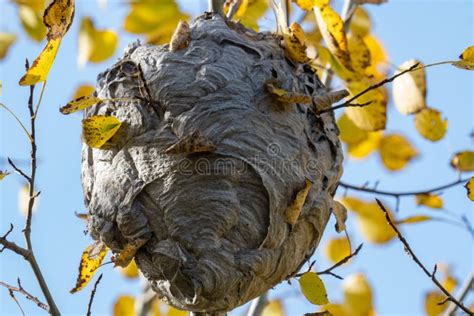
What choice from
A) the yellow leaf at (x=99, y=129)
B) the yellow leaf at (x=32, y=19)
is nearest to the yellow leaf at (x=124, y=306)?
the yellow leaf at (x=32, y=19)

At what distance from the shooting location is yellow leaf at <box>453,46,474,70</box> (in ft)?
9.34

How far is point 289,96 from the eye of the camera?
117 inches

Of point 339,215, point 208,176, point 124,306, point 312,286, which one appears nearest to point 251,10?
point 339,215

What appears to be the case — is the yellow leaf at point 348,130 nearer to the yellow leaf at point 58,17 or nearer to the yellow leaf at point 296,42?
the yellow leaf at point 296,42

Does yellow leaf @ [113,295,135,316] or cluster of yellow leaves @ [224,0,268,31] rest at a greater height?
cluster of yellow leaves @ [224,0,268,31]

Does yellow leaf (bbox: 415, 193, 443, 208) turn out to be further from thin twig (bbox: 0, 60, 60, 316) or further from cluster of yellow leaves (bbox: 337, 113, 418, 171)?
thin twig (bbox: 0, 60, 60, 316)

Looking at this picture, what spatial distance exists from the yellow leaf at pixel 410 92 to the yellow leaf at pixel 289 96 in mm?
1072

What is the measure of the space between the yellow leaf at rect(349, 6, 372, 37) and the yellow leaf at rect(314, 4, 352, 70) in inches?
56.9

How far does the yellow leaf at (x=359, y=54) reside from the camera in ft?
12.3

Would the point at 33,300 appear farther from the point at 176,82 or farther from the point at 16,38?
the point at 16,38

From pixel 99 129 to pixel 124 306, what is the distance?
2.28 m

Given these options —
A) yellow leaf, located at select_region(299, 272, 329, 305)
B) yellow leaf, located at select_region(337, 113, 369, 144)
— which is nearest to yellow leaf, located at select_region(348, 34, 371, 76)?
yellow leaf, located at select_region(337, 113, 369, 144)

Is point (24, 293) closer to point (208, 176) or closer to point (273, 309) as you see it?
point (208, 176)

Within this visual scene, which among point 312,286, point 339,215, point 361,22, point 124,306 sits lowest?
point 312,286
